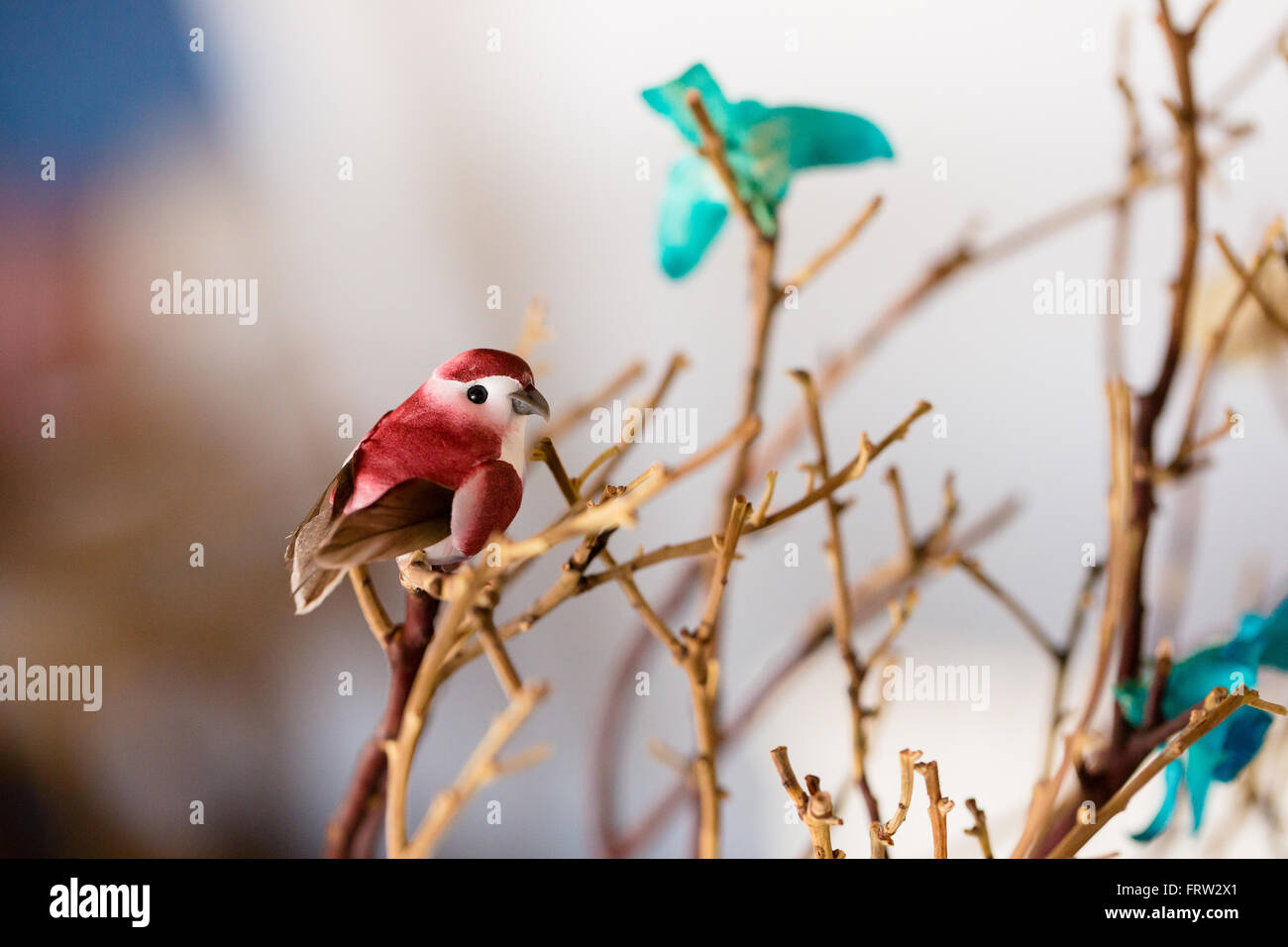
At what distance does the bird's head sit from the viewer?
1.05 feet

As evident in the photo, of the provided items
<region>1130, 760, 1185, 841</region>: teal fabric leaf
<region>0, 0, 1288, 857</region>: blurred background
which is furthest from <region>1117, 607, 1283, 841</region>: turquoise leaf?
<region>0, 0, 1288, 857</region>: blurred background

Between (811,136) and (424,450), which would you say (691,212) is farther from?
(424,450)

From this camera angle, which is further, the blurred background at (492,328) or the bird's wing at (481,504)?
the blurred background at (492,328)

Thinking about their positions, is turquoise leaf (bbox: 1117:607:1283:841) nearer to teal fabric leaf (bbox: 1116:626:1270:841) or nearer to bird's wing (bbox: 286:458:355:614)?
teal fabric leaf (bbox: 1116:626:1270:841)

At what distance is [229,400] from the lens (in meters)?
0.49

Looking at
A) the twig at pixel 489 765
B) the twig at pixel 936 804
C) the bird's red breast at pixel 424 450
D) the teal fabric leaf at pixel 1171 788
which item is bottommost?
the teal fabric leaf at pixel 1171 788

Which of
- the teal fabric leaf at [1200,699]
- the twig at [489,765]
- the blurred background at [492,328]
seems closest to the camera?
the twig at [489,765]

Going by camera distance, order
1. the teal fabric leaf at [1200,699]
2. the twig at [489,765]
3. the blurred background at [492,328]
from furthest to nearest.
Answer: the blurred background at [492,328], the teal fabric leaf at [1200,699], the twig at [489,765]

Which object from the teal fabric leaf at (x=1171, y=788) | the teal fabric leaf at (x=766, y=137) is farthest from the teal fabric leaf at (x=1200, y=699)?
the teal fabric leaf at (x=766, y=137)

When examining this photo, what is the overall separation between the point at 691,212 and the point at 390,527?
0.67 feet

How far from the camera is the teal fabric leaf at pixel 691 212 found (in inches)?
15.6

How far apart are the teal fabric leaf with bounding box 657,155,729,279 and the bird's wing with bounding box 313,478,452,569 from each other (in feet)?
0.58

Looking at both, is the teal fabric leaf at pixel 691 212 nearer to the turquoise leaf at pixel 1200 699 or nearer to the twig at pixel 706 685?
the twig at pixel 706 685

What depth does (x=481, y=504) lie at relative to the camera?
308 millimetres
